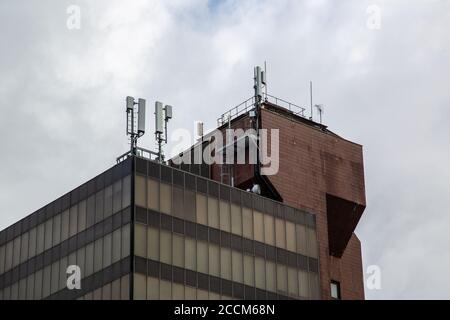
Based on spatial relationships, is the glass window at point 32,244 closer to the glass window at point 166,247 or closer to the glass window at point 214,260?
the glass window at point 166,247

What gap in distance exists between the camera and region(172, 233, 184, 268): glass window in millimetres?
92331

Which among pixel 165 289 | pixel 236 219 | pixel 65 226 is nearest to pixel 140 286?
pixel 165 289

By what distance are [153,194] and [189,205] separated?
12.7 feet

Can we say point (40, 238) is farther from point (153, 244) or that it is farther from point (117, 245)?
point (153, 244)

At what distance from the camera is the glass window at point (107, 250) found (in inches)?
3590

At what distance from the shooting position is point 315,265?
4092 inches

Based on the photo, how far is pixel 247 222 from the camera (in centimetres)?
9956

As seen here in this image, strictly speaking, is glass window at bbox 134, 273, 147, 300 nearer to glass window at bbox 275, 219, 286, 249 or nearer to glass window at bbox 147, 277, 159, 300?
glass window at bbox 147, 277, 159, 300

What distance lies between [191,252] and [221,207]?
5.80 meters

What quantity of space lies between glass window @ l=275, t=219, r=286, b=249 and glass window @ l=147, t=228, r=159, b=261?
14.0 meters

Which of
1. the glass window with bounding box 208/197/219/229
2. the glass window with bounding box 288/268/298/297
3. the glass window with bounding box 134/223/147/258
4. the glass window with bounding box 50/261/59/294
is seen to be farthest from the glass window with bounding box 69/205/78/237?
the glass window with bounding box 288/268/298/297

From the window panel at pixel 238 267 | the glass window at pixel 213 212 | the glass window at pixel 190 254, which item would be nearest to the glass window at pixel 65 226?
the glass window at pixel 190 254

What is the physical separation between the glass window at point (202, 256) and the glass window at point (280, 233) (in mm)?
8793
